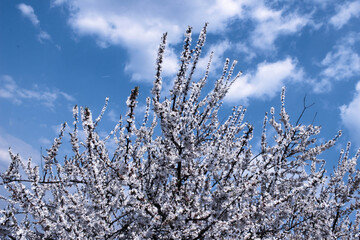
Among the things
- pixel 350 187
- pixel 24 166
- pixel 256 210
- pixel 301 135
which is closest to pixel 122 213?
pixel 256 210

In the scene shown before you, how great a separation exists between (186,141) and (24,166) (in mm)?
4379

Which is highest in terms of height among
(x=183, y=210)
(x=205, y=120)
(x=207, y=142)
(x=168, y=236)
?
(x=205, y=120)

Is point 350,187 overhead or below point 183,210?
overhead

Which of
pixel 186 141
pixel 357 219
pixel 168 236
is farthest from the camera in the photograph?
pixel 357 219

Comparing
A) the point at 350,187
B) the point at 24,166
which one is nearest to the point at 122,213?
the point at 24,166

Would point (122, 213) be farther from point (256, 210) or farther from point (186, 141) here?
point (256, 210)

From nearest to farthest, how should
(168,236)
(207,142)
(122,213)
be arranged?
1. (168,236)
2. (122,213)
3. (207,142)

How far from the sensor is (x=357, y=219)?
34.1ft

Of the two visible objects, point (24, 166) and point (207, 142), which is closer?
point (207, 142)

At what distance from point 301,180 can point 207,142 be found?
2273 millimetres

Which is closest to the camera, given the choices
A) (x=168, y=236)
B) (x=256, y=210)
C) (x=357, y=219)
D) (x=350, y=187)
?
(x=256, y=210)

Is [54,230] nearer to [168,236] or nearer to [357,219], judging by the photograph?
[168,236]

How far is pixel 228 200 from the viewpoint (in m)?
3.70

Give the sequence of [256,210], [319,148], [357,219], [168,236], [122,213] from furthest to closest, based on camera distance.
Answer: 1. [357,219]
2. [319,148]
3. [122,213]
4. [168,236]
5. [256,210]
